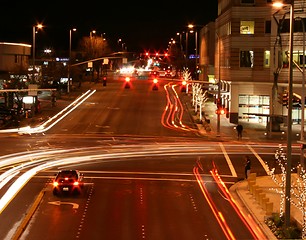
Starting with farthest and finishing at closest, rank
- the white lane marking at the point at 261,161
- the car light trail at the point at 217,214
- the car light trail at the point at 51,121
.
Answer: the car light trail at the point at 51,121
the white lane marking at the point at 261,161
the car light trail at the point at 217,214

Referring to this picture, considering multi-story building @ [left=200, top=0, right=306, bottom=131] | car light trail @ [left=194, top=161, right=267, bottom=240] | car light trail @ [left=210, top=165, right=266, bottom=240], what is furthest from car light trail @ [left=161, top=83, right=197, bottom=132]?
car light trail @ [left=210, top=165, right=266, bottom=240]

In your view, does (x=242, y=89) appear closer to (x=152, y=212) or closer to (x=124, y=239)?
(x=152, y=212)

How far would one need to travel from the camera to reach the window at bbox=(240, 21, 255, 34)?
64438 millimetres

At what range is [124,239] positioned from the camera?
20.3 metres

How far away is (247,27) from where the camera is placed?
64688mm

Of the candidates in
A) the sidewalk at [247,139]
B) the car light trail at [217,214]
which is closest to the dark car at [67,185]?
the car light trail at [217,214]

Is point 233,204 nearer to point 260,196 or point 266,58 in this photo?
point 260,196

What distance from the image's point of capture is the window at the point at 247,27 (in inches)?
2537

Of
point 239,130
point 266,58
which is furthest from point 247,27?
point 239,130

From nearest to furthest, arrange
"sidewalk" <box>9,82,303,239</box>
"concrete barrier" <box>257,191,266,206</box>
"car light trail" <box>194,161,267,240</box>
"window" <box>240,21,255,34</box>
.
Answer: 1. "car light trail" <box>194,161,267,240</box>
2. "sidewalk" <box>9,82,303,239</box>
3. "concrete barrier" <box>257,191,266,206</box>
4. "window" <box>240,21,255,34</box>

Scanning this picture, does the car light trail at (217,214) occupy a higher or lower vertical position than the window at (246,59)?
lower

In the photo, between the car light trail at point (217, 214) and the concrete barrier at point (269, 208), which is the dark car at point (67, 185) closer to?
the car light trail at point (217, 214)

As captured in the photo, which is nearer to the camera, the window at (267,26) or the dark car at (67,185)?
the dark car at (67,185)

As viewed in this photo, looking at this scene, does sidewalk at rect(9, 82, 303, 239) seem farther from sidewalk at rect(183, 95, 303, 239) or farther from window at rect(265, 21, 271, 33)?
window at rect(265, 21, 271, 33)
